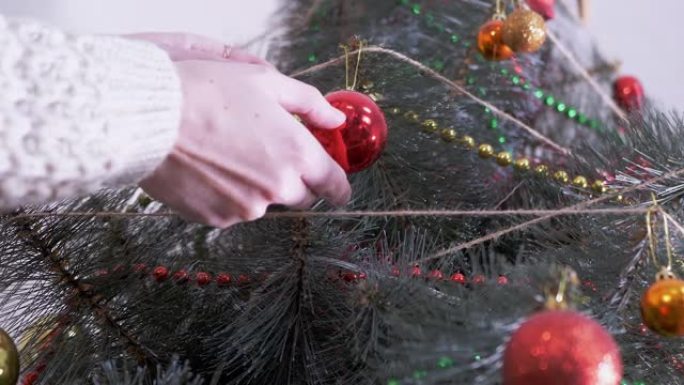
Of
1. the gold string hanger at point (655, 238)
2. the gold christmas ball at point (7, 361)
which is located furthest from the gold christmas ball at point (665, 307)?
the gold christmas ball at point (7, 361)

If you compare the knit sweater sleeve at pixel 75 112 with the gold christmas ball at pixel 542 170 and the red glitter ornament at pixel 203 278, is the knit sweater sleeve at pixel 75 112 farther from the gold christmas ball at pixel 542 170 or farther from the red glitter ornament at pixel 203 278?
the gold christmas ball at pixel 542 170

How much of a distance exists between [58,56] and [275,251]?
20cm

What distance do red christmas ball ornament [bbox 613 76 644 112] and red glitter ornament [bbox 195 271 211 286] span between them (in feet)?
1.58

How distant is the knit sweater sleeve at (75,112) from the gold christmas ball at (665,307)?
22 centimetres

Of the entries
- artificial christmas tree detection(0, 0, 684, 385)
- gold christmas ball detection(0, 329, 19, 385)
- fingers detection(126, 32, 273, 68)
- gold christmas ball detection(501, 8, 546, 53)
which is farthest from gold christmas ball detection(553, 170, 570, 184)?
gold christmas ball detection(0, 329, 19, 385)

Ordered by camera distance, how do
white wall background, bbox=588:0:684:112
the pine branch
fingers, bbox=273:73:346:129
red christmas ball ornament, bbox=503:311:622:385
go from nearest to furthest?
red christmas ball ornament, bbox=503:311:622:385
fingers, bbox=273:73:346:129
the pine branch
white wall background, bbox=588:0:684:112

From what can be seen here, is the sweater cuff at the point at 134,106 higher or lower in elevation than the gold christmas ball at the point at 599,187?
higher

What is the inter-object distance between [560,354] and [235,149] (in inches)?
6.5

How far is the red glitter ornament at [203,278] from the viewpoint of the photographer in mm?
452

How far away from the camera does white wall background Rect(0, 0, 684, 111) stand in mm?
1018

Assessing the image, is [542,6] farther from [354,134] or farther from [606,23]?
[606,23]

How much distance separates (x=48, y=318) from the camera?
1.52 ft

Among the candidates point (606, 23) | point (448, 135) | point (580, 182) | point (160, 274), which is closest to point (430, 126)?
point (448, 135)

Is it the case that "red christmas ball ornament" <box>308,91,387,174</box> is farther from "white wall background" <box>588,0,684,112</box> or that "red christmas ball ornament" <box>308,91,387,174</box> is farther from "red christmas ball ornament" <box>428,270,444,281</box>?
"white wall background" <box>588,0,684,112</box>
